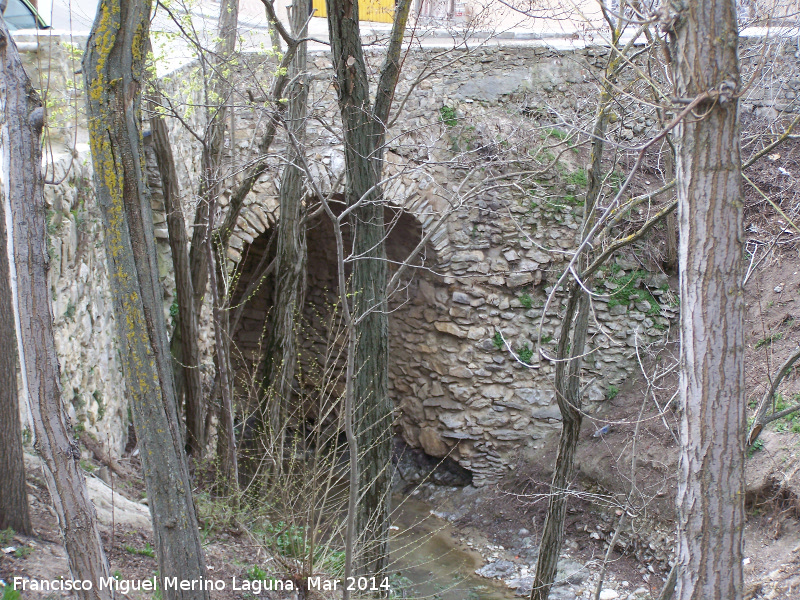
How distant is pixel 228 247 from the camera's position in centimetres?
571

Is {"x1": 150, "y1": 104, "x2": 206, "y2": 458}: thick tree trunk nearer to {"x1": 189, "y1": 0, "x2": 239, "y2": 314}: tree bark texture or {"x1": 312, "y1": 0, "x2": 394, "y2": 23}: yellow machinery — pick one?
{"x1": 189, "y1": 0, "x2": 239, "y2": 314}: tree bark texture

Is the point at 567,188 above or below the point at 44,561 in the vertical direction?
above

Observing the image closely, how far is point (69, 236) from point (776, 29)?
26.0ft

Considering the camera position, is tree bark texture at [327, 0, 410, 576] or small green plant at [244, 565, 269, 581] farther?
small green plant at [244, 565, 269, 581]

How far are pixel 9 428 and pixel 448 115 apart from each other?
487 centimetres

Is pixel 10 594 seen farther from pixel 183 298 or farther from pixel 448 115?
pixel 448 115

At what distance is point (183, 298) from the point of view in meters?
4.90

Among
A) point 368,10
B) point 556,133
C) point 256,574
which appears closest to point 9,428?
point 256,574

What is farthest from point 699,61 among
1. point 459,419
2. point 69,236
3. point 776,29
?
point 776,29

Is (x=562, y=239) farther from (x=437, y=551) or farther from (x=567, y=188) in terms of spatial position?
(x=437, y=551)

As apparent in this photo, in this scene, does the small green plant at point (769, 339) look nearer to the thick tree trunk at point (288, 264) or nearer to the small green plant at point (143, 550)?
the thick tree trunk at point (288, 264)

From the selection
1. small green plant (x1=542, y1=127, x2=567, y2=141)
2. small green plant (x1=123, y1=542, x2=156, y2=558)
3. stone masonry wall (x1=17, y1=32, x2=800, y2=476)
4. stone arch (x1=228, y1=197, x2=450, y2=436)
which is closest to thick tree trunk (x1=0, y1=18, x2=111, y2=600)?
small green plant (x1=123, y1=542, x2=156, y2=558)

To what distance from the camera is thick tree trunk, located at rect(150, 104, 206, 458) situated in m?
4.70

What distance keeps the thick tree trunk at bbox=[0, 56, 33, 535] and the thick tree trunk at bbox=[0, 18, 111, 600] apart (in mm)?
715
